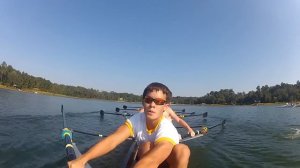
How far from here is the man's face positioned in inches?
161

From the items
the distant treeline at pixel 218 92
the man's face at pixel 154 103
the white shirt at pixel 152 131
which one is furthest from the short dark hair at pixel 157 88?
the distant treeline at pixel 218 92

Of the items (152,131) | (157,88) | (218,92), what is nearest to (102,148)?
(152,131)

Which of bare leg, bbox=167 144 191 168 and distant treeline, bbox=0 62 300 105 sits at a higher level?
distant treeline, bbox=0 62 300 105

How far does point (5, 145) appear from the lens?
34.3 feet

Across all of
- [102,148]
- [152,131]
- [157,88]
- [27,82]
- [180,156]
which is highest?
[27,82]

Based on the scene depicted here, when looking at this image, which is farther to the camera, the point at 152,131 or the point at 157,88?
the point at 152,131

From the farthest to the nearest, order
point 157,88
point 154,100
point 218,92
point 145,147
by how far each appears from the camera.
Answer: point 218,92 < point 145,147 < point 157,88 < point 154,100

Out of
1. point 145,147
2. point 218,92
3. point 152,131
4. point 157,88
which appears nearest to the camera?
point 157,88

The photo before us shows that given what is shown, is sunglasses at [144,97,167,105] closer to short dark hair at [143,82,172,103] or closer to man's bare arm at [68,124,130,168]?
short dark hair at [143,82,172,103]

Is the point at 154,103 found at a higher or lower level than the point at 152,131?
higher

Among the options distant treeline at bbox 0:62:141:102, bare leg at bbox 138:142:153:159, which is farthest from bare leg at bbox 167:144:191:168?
distant treeline at bbox 0:62:141:102

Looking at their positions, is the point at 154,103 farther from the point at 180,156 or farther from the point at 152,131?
the point at 180,156

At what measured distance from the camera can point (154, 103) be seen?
408 centimetres

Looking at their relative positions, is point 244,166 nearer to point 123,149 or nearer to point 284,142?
point 123,149
